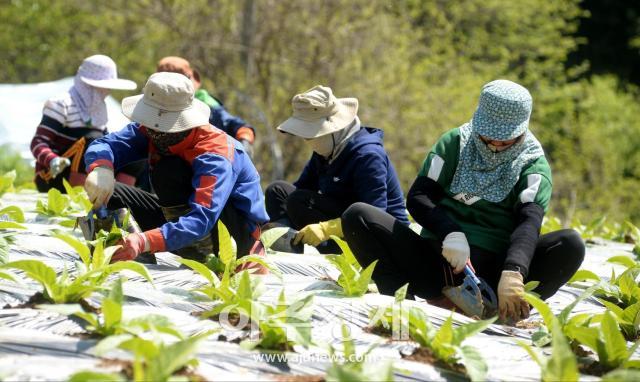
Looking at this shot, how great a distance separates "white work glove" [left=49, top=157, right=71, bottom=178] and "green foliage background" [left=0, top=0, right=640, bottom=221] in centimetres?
534

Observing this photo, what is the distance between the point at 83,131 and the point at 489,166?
337 centimetres

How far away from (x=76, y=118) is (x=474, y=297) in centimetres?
353

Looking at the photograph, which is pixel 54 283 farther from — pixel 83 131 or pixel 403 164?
pixel 403 164

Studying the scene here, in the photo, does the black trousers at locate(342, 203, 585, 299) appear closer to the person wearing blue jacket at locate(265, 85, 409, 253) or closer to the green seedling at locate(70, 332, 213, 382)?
the person wearing blue jacket at locate(265, 85, 409, 253)

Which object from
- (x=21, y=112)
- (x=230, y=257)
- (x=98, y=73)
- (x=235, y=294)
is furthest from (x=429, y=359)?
(x=21, y=112)

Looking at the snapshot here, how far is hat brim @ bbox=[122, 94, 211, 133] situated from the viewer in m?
3.68

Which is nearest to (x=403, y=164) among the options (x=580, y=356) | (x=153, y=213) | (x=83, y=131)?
(x=83, y=131)

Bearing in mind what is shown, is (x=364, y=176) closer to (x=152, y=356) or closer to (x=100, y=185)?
(x=100, y=185)

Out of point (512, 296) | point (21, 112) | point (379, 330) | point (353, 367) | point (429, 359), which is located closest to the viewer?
point (353, 367)

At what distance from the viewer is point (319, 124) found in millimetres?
4602

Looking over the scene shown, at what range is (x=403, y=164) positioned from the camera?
41.8ft

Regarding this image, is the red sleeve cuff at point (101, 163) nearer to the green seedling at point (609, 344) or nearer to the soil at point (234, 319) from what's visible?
the soil at point (234, 319)

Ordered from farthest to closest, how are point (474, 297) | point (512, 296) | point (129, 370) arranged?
1. point (474, 297)
2. point (512, 296)
3. point (129, 370)

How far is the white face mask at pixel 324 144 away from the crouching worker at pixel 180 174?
728 mm
